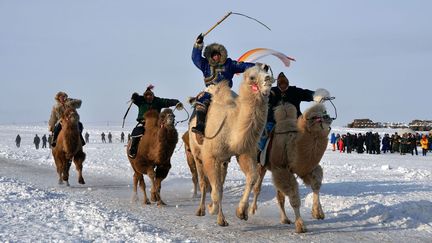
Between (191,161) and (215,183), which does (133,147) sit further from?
(215,183)

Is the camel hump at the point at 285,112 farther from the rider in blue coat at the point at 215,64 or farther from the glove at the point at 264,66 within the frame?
the glove at the point at 264,66

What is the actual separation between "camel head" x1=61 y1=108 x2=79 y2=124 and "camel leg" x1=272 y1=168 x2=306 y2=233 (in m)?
7.64

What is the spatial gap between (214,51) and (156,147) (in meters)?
2.51

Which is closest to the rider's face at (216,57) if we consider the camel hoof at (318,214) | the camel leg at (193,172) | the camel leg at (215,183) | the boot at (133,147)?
the camel leg at (215,183)

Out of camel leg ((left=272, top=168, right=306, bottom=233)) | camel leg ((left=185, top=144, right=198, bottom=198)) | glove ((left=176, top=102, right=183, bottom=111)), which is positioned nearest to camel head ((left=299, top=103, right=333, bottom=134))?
camel leg ((left=272, top=168, right=306, bottom=233))

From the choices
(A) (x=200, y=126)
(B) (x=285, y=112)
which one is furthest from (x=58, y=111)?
(B) (x=285, y=112)

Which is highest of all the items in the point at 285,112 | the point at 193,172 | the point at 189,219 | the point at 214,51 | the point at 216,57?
the point at 214,51

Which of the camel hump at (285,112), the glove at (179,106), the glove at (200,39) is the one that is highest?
the glove at (200,39)

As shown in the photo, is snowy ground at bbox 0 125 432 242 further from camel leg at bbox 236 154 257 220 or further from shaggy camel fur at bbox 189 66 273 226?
shaggy camel fur at bbox 189 66 273 226

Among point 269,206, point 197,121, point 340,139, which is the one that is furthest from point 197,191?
point 340,139

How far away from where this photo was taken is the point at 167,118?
10.4 m

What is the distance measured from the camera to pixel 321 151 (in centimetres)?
818

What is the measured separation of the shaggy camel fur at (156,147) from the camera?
34.1 feet

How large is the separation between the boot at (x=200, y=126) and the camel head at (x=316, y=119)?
1.56m
